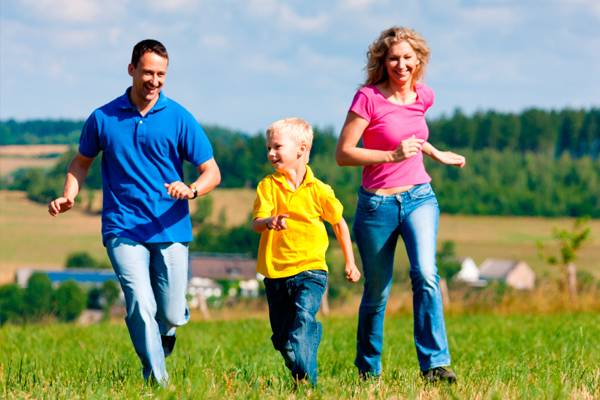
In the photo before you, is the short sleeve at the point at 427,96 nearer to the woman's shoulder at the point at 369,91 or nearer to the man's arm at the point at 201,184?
the woman's shoulder at the point at 369,91

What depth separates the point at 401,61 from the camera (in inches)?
148

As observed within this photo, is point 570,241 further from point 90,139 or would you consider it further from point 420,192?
point 90,139

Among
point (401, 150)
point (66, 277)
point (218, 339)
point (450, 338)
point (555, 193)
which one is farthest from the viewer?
point (555, 193)

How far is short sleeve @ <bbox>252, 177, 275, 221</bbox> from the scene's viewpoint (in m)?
3.55

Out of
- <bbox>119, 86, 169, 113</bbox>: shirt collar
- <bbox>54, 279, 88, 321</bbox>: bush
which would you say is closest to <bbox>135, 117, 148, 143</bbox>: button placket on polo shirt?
<bbox>119, 86, 169, 113</bbox>: shirt collar

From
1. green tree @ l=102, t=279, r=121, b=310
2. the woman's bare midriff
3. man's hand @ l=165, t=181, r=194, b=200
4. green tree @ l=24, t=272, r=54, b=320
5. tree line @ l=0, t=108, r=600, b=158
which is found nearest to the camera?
man's hand @ l=165, t=181, r=194, b=200

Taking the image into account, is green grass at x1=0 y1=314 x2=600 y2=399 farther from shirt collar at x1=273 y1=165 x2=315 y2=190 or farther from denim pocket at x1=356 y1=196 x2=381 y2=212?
shirt collar at x1=273 y1=165 x2=315 y2=190

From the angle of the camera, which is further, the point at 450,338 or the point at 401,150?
the point at 450,338

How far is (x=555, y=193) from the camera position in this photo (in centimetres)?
10850

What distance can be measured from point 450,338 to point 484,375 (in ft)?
9.38

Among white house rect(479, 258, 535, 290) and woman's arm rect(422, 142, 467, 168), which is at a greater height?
woman's arm rect(422, 142, 467, 168)

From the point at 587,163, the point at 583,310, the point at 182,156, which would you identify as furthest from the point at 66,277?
the point at 587,163

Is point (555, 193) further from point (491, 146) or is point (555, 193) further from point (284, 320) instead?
point (284, 320)

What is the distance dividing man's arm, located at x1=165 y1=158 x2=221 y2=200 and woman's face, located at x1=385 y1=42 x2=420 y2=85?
1.25 meters
